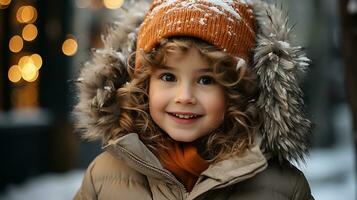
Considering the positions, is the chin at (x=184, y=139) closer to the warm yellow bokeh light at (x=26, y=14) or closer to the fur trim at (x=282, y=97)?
the fur trim at (x=282, y=97)

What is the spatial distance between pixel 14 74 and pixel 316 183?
15.8 feet

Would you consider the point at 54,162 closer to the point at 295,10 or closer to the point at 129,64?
the point at 129,64

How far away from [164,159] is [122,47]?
604 mm

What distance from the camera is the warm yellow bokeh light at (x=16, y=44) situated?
26.7 ft

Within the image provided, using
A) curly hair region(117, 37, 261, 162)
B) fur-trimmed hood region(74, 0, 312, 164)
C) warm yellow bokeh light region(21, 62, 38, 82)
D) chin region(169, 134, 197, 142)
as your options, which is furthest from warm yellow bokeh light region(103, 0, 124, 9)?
chin region(169, 134, 197, 142)

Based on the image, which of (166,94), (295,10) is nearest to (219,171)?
(166,94)

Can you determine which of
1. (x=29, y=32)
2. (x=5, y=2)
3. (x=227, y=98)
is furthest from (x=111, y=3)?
(x=227, y=98)

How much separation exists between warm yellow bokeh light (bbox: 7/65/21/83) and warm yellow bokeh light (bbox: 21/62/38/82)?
0.36ft

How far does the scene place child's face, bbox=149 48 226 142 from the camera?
267 cm

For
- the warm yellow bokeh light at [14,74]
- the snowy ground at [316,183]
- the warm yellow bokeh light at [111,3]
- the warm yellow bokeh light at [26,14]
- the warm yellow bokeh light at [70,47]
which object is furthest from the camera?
the warm yellow bokeh light at [111,3]

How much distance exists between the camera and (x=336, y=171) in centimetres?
1130

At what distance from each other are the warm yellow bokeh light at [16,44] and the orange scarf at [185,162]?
572cm

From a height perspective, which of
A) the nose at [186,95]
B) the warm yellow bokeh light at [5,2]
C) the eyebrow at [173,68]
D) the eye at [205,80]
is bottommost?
the nose at [186,95]

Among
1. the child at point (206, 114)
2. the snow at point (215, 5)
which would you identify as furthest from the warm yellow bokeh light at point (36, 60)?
the snow at point (215, 5)
